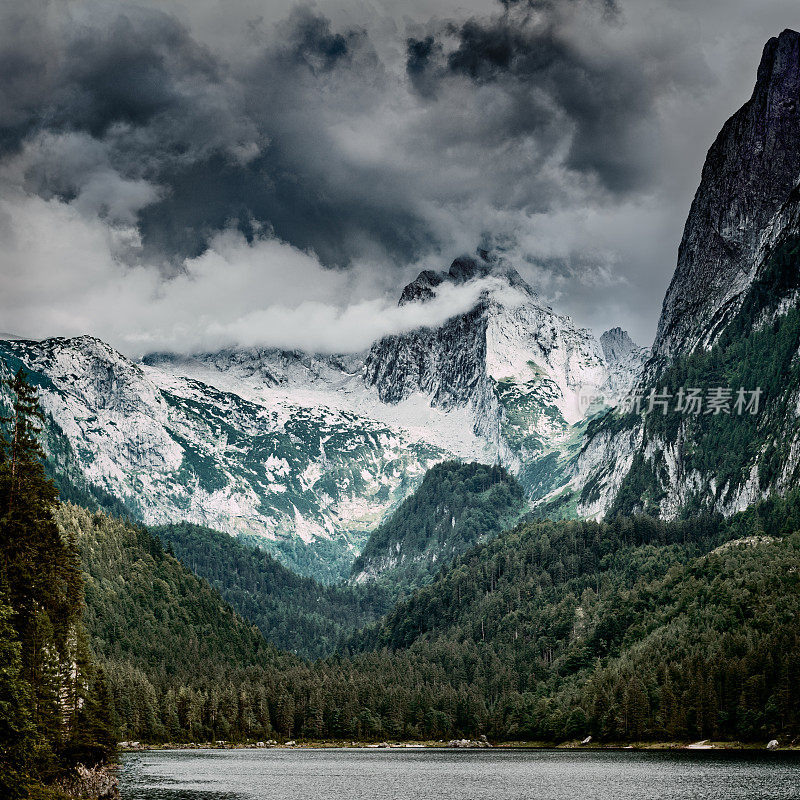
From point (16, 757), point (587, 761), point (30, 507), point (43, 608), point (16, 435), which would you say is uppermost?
point (16, 435)

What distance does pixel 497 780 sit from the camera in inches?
6270

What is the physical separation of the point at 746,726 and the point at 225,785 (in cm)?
10981

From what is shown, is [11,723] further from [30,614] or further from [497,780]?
[497,780]

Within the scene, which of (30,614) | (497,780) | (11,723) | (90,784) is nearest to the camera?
(11,723)

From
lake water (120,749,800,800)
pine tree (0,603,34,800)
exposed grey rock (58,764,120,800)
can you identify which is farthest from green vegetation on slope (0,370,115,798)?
lake water (120,749,800,800)

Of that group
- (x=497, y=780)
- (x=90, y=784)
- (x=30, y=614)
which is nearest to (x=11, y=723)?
(x=30, y=614)

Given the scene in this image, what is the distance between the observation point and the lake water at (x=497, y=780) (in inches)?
5017

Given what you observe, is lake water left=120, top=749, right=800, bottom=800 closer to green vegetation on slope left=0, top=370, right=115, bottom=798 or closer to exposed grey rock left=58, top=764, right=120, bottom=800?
exposed grey rock left=58, top=764, right=120, bottom=800

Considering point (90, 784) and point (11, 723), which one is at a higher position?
point (11, 723)

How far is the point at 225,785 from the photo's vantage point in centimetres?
15000

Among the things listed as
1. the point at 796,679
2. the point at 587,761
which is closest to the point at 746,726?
the point at 796,679

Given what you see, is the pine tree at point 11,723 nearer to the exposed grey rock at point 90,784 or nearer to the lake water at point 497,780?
the exposed grey rock at point 90,784

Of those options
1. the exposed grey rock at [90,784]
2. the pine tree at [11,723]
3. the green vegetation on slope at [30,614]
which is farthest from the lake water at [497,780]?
the pine tree at [11,723]

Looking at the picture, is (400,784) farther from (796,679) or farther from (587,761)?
(796,679)
